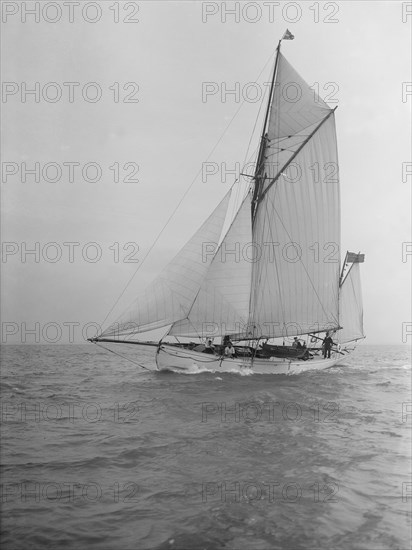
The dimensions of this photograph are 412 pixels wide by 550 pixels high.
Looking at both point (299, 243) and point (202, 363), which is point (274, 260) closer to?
point (299, 243)

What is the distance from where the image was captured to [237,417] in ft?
49.2

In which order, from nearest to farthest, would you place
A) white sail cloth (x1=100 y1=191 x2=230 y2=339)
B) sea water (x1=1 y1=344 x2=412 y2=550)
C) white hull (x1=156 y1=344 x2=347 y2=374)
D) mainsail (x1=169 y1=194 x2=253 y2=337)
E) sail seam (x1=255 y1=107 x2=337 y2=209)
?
sea water (x1=1 y1=344 x2=412 y2=550) → white sail cloth (x1=100 y1=191 x2=230 y2=339) → mainsail (x1=169 y1=194 x2=253 y2=337) → white hull (x1=156 y1=344 x2=347 y2=374) → sail seam (x1=255 y1=107 x2=337 y2=209)

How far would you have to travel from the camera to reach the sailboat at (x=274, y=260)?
27339 mm

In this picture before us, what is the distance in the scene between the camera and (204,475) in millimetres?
8953

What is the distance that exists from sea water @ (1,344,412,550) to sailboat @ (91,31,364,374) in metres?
9.79

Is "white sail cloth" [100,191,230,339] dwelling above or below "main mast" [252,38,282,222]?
below

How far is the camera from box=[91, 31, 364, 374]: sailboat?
27.3m

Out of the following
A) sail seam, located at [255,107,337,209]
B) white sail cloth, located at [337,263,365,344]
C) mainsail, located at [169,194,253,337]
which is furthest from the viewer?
white sail cloth, located at [337,263,365,344]

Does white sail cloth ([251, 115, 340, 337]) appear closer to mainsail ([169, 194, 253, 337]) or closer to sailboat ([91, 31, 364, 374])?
sailboat ([91, 31, 364, 374])

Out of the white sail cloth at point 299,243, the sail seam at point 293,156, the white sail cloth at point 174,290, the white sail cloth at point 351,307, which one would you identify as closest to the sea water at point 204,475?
the white sail cloth at point 174,290

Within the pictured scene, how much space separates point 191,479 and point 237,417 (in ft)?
21.3

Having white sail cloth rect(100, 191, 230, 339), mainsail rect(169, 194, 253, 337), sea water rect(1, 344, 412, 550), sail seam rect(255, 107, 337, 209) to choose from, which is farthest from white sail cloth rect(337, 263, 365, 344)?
sea water rect(1, 344, 412, 550)

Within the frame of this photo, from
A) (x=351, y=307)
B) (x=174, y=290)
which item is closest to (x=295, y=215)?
(x=174, y=290)

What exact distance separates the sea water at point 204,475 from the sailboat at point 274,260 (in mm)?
9790
